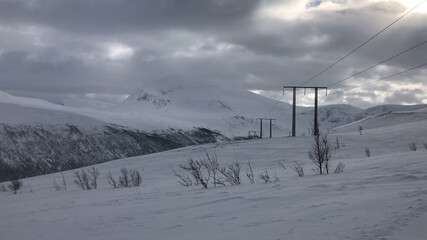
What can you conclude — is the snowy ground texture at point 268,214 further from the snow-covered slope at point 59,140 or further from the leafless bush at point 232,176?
the snow-covered slope at point 59,140

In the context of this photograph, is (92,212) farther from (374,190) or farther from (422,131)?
(422,131)

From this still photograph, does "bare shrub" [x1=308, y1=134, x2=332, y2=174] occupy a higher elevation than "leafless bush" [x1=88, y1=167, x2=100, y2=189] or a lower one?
higher

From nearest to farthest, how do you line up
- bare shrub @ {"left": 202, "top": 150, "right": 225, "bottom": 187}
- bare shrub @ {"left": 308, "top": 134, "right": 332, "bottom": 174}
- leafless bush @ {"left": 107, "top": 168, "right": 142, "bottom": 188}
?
1. bare shrub @ {"left": 308, "top": 134, "right": 332, "bottom": 174}
2. bare shrub @ {"left": 202, "top": 150, "right": 225, "bottom": 187}
3. leafless bush @ {"left": 107, "top": 168, "right": 142, "bottom": 188}

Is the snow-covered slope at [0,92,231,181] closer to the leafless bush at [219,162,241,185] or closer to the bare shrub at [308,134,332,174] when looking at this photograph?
the leafless bush at [219,162,241,185]

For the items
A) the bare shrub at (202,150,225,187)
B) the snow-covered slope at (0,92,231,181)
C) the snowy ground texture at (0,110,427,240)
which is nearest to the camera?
the snowy ground texture at (0,110,427,240)

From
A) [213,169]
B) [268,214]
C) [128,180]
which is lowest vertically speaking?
[128,180]

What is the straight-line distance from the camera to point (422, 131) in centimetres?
2866

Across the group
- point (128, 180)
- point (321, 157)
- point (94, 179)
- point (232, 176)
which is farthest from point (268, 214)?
point (94, 179)

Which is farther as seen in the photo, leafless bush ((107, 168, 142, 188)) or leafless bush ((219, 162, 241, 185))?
leafless bush ((107, 168, 142, 188))

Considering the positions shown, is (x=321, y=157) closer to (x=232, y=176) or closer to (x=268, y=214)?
(x=232, y=176)

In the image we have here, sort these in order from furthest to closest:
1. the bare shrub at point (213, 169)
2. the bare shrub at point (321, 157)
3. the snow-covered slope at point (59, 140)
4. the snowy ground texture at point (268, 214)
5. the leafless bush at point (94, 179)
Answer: the snow-covered slope at point (59, 140)
the leafless bush at point (94, 179)
the bare shrub at point (213, 169)
the bare shrub at point (321, 157)
the snowy ground texture at point (268, 214)

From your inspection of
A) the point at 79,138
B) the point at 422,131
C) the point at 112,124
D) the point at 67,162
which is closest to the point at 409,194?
the point at 422,131

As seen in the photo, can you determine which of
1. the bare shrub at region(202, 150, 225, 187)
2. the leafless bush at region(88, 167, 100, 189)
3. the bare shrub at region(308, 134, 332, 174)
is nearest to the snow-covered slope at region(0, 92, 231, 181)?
the leafless bush at region(88, 167, 100, 189)

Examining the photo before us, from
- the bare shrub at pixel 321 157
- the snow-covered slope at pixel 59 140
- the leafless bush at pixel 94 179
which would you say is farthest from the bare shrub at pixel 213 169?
the snow-covered slope at pixel 59 140
